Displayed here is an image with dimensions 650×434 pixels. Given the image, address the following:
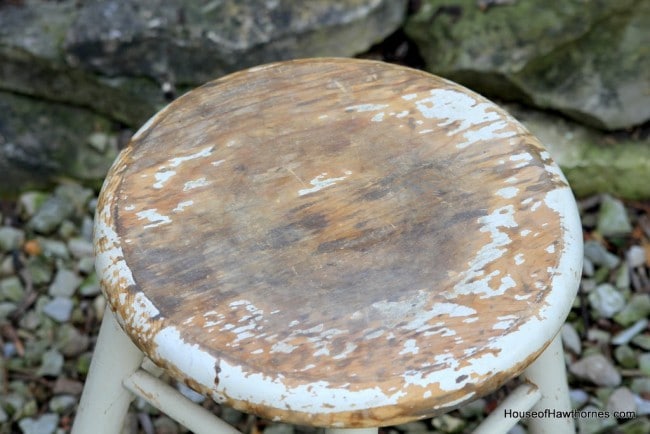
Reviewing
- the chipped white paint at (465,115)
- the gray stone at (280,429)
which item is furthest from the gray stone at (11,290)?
the chipped white paint at (465,115)

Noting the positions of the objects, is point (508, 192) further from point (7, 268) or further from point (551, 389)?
point (7, 268)

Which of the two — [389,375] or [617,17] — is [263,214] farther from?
[617,17]

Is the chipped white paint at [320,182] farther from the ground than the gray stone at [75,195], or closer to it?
Result: farther from the ground

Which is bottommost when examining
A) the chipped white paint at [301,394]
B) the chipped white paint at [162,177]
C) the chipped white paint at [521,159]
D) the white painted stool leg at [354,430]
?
the white painted stool leg at [354,430]

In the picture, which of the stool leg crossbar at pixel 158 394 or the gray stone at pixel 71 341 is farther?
the gray stone at pixel 71 341

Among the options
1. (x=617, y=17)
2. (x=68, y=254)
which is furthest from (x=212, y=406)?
(x=617, y=17)

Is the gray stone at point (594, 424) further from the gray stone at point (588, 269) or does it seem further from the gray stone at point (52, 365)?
the gray stone at point (52, 365)

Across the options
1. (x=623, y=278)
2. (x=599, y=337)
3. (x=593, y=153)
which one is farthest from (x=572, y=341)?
(x=593, y=153)
